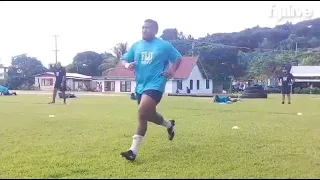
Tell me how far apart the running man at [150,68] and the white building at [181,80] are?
52.7 m

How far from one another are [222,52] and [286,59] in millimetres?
13756

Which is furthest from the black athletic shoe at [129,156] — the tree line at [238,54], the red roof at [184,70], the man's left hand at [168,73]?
the tree line at [238,54]

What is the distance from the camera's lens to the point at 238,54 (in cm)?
7594

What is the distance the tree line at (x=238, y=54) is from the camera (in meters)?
70.2

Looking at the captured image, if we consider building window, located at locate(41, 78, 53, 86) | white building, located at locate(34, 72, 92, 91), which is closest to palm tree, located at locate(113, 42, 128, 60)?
white building, located at locate(34, 72, 92, 91)

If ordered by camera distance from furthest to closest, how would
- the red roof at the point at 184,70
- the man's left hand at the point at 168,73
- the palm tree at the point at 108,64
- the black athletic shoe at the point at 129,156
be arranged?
the palm tree at the point at 108,64, the red roof at the point at 184,70, the man's left hand at the point at 168,73, the black athletic shoe at the point at 129,156

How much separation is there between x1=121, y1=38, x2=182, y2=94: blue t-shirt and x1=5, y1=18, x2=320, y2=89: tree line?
58890 millimetres

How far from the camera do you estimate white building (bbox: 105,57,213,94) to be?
59750mm

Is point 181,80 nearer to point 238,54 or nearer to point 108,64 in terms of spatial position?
point 238,54

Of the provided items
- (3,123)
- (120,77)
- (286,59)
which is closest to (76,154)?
(3,123)

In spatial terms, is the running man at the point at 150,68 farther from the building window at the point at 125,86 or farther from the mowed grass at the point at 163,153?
the building window at the point at 125,86

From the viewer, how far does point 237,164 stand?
16.9 ft

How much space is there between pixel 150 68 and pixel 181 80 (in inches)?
2131

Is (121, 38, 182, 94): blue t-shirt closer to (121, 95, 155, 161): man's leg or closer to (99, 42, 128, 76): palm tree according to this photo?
(121, 95, 155, 161): man's leg
